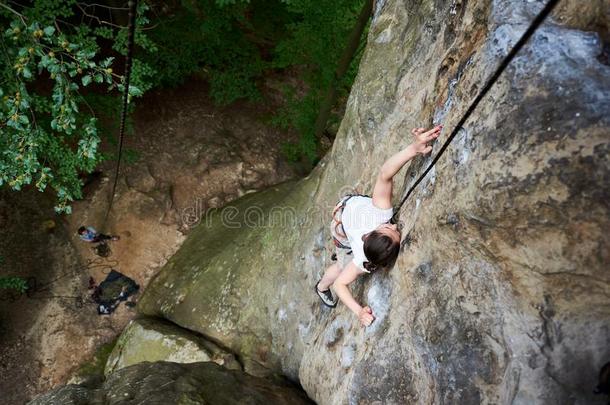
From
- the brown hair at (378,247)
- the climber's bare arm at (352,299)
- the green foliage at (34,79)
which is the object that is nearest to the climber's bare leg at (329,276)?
the climber's bare arm at (352,299)

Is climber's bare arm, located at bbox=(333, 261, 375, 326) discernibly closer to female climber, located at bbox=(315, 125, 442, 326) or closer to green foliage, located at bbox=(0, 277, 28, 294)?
female climber, located at bbox=(315, 125, 442, 326)

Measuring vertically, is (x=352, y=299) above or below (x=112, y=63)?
below

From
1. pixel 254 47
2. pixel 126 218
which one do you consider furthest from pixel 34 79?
pixel 254 47

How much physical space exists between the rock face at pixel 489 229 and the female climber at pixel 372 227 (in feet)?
0.35

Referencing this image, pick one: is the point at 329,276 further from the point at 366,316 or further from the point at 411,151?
the point at 411,151

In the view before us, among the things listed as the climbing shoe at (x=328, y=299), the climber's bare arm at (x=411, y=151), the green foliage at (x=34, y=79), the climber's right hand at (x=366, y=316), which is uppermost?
the green foliage at (x=34, y=79)

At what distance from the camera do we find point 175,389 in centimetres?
388

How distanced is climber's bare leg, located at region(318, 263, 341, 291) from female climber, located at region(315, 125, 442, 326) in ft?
2.03

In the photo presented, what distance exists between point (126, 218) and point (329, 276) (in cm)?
605

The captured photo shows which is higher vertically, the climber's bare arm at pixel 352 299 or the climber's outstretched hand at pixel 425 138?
the climber's outstretched hand at pixel 425 138

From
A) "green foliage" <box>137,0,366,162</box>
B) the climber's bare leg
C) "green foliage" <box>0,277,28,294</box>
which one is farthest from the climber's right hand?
"green foliage" <box>0,277,28,294</box>

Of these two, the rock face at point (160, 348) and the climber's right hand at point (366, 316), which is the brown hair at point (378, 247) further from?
the rock face at point (160, 348)

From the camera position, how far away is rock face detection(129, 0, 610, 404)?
2.16 m

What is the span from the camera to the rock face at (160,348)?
6.68 metres
